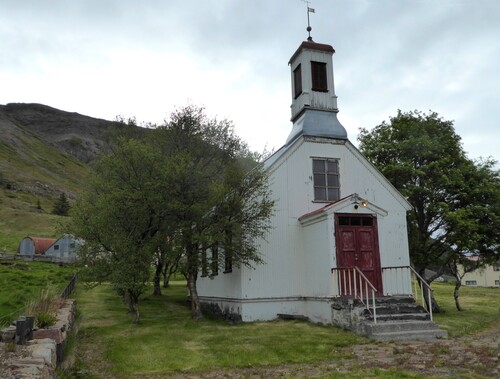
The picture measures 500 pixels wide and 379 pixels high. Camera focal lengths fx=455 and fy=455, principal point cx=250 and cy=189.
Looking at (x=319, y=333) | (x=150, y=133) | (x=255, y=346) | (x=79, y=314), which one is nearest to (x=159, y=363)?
(x=255, y=346)

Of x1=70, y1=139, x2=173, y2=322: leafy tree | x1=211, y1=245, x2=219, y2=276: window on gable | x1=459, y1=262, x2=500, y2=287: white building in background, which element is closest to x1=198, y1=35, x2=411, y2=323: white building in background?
x1=211, y1=245, x2=219, y2=276: window on gable

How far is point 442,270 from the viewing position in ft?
68.4

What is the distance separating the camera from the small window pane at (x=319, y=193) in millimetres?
17469

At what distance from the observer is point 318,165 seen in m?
17.8

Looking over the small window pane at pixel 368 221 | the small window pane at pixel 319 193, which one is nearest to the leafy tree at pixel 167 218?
the small window pane at pixel 319 193

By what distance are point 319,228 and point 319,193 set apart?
2150mm

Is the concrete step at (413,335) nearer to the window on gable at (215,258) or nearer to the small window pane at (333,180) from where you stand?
the window on gable at (215,258)

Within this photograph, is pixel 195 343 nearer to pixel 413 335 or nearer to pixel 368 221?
pixel 413 335

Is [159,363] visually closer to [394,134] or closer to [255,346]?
[255,346]

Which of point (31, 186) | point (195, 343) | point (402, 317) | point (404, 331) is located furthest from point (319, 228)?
point (31, 186)

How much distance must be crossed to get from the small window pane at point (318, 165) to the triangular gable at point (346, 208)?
216cm

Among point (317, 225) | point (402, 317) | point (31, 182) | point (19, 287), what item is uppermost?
point (31, 182)

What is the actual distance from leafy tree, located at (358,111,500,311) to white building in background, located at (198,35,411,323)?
2.43 metres

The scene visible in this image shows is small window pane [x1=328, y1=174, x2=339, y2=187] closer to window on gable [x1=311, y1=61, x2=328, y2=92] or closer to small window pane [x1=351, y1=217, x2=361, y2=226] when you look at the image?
small window pane [x1=351, y1=217, x2=361, y2=226]
